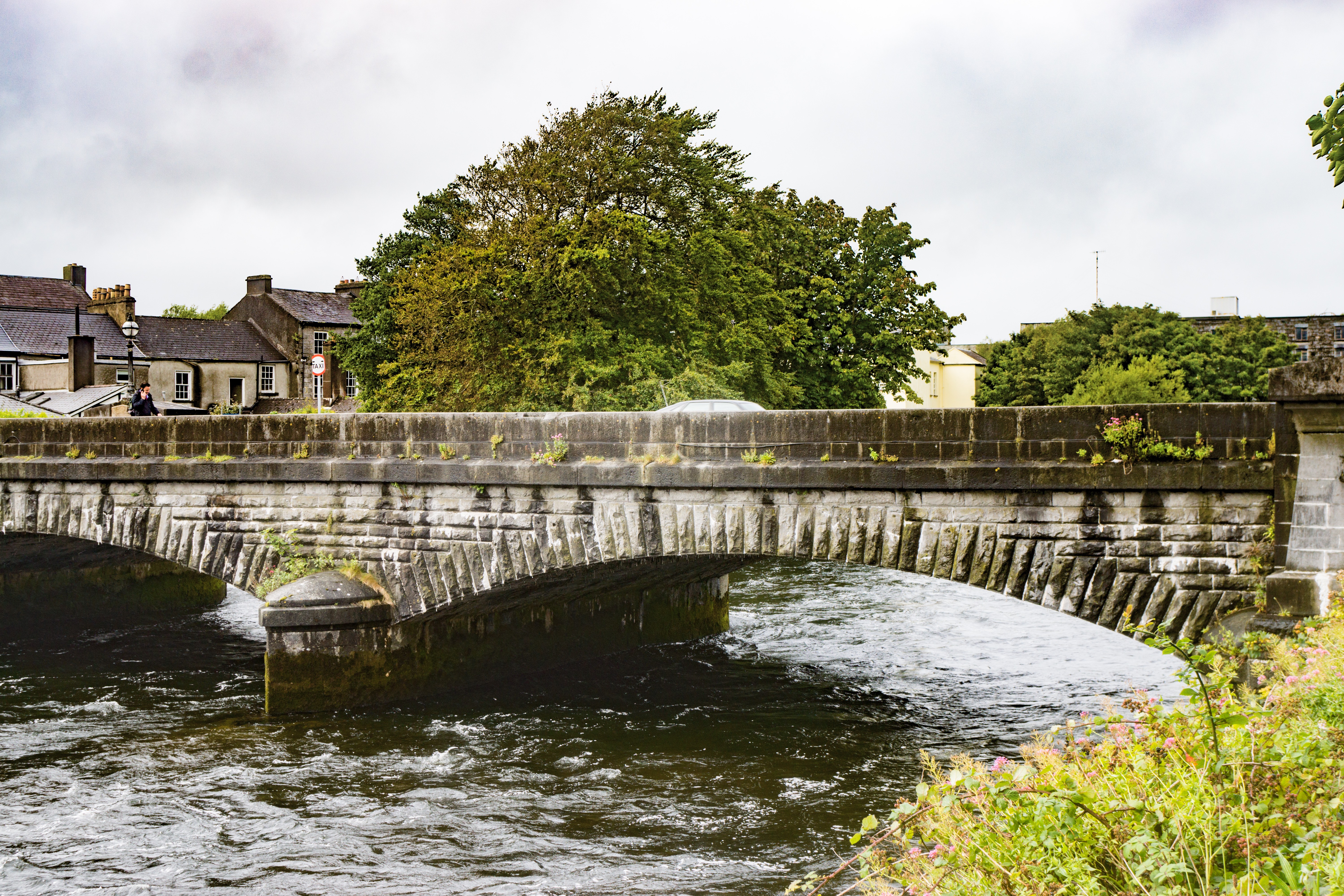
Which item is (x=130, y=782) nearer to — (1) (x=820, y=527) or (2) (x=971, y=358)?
(1) (x=820, y=527)

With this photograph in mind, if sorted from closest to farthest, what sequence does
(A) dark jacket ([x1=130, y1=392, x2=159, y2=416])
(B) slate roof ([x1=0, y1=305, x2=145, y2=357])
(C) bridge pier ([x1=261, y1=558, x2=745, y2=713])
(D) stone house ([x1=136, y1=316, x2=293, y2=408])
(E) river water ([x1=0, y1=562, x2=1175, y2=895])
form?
(E) river water ([x1=0, y1=562, x2=1175, y2=895]), (C) bridge pier ([x1=261, y1=558, x2=745, y2=713]), (A) dark jacket ([x1=130, y1=392, x2=159, y2=416]), (B) slate roof ([x1=0, y1=305, x2=145, y2=357]), (D) stone house ([x1=136, y1=316, x2=293, y2=408])

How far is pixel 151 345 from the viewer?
1943 inches

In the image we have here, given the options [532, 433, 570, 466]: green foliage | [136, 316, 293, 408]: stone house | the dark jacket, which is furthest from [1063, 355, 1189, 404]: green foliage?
[532, 433, 570, 466]: green foliage

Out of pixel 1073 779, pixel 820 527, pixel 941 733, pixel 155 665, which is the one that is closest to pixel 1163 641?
pixel 1073 779

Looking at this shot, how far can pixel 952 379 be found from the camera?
74.3 meters

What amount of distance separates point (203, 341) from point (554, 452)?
147 feet

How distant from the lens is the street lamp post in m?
19.3

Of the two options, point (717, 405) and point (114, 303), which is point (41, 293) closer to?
point (114, 303)

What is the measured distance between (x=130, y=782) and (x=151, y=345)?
4328cm

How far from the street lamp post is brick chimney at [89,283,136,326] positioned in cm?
92

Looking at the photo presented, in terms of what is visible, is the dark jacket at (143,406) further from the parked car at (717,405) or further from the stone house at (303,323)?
the stone house at (303,323)

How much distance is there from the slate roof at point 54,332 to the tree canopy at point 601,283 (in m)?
22.0

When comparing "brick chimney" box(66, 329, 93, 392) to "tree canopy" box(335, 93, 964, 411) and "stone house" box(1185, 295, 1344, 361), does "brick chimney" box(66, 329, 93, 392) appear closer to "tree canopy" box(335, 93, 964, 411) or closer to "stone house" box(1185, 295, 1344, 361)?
"tree canopy" box(335, 93, 964, 411)

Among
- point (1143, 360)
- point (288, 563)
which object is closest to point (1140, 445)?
point (288, 563)
